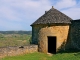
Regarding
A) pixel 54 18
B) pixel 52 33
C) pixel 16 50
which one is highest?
pixel 54 18

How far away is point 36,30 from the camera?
2391 cm

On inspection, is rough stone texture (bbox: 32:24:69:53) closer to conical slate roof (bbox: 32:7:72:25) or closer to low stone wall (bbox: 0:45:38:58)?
conical slate roof (bbox: 32:7:72:25)

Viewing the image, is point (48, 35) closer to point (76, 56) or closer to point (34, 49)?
point (34, 49)

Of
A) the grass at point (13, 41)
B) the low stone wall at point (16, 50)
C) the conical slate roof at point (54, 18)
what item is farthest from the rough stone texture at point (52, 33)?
the grass at point (13, 41)

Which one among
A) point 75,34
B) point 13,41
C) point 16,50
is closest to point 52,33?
point 75,34

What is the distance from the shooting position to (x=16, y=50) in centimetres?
2050

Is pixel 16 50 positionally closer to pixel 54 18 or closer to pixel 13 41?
pixel 54 18

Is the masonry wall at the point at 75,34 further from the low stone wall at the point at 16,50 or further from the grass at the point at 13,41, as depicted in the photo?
the grass at the point at 13,41

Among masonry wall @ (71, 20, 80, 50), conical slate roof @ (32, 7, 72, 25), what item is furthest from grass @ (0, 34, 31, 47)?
masonry wall @ (71, 20, 80, 50)

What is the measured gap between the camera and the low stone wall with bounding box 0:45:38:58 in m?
19.3

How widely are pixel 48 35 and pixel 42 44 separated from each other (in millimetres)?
1247

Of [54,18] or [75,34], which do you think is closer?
[75,34]

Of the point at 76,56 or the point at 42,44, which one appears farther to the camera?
the point at 42,44

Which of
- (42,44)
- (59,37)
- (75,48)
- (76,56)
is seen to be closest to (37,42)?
(42,44)
